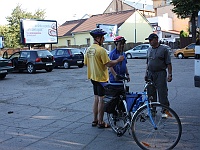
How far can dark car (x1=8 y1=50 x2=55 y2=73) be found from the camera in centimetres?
1936

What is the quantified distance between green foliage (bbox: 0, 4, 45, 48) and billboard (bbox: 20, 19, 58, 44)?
100 ft

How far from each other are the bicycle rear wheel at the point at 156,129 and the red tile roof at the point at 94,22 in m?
41.6

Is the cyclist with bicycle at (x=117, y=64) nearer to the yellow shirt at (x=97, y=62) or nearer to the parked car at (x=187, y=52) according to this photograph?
the yellow shirt at (x=97, y=62)

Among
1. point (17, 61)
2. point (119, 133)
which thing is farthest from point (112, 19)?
point (119, 133)

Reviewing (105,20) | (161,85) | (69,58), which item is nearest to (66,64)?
(69,58)

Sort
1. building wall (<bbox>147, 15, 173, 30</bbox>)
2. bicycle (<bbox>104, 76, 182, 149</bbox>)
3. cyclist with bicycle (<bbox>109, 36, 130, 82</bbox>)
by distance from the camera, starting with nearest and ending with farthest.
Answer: bicycle (<bbox>104, 76, 182, 149</bbox>) < cyclist with bicycle (<bbox>109, 36, 130, 82</bbox>) < building wall (<bbox>147, 15, 173, 30</bbox>)

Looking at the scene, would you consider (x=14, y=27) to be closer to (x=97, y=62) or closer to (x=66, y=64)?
(x=66, y=64)

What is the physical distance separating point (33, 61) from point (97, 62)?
1444 centimetres

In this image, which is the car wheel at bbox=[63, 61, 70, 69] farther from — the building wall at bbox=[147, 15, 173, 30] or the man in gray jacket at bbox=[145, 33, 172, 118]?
the building wall at bbox=[147, 15, 173, 30]

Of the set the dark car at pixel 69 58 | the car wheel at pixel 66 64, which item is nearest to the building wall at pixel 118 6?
the dark car at pixel 69 58

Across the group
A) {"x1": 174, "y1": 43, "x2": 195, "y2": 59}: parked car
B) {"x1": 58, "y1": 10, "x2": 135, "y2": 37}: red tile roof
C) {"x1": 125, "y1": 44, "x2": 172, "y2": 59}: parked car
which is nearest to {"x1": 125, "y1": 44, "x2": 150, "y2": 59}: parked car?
{"x1": 125, "y1": 44, "x2": 172, "y2": 59}: parked car

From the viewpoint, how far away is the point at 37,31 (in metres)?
31.4

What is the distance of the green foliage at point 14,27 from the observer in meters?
61.4

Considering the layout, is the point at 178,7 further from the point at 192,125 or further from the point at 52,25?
the point at 192,125
